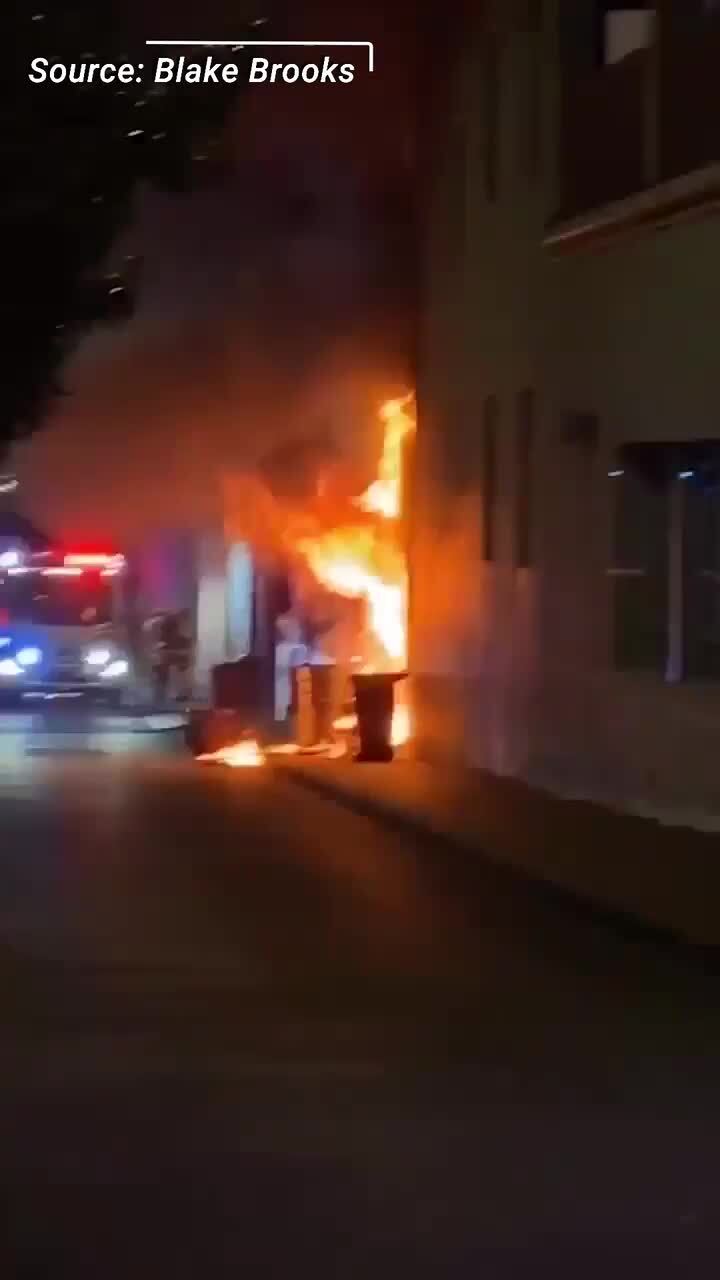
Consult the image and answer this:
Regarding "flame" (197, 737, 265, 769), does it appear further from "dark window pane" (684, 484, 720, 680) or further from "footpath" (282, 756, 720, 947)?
"dark window pane" (684, 484, 720, 680)

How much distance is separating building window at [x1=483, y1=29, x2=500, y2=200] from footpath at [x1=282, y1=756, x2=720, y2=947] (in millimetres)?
5818

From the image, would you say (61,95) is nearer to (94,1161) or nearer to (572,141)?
(572,141)

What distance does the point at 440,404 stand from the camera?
93.9 ft

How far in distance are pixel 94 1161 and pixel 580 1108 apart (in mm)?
1828

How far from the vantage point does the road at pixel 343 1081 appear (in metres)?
7.37

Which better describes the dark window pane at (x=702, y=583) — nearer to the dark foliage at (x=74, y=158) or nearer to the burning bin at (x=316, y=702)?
the dark foliage at (x=74, y=158)

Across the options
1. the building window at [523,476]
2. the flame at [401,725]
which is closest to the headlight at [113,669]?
the flame at [401,725]

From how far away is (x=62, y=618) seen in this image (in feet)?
130

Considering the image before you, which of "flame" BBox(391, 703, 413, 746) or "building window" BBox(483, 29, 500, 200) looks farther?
"flame" BBox(391, 703, 413, 746)

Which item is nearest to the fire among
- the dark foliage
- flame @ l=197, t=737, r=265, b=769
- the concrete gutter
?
flame @ l=197, t=737, r=265, b=769

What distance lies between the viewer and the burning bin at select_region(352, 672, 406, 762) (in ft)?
89.7

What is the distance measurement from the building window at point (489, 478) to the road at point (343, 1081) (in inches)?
370

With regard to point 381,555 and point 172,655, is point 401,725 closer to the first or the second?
point 381,555

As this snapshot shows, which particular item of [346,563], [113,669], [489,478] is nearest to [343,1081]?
[489,478]
